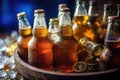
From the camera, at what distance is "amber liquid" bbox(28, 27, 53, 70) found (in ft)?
2.66

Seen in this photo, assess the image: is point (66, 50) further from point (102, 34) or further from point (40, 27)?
point (102, 34)

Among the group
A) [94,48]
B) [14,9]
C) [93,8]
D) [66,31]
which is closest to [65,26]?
[66,31]

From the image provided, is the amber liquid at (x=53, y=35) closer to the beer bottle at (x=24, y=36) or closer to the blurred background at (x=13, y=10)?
the beer bottle at (x=24, y=36)

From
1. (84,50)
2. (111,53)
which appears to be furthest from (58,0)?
(111,53)

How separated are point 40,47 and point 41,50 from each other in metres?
Answer: 0.01

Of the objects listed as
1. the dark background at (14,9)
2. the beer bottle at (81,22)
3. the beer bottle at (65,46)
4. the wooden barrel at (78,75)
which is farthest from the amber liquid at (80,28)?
the dark background at (14,9)

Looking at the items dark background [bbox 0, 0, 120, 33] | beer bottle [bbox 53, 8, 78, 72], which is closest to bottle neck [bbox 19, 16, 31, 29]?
beer bottle [bbox 53, 8, 78, 72]

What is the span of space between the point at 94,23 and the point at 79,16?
108 millimetres

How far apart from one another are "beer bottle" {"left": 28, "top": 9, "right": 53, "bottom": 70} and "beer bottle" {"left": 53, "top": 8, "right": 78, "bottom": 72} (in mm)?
29

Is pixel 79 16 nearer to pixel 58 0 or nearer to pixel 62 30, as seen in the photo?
pixel 62 30

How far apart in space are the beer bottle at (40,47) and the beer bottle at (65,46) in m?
0.03

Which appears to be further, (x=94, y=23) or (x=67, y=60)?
(x=94, y=23)

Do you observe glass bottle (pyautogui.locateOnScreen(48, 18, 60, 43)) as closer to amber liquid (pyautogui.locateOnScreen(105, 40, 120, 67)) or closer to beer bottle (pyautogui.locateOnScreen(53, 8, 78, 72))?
beer bottle (pyautogui.locateOnScreen(53, 8, 78, 72))

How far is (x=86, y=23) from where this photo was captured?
3.19ft
